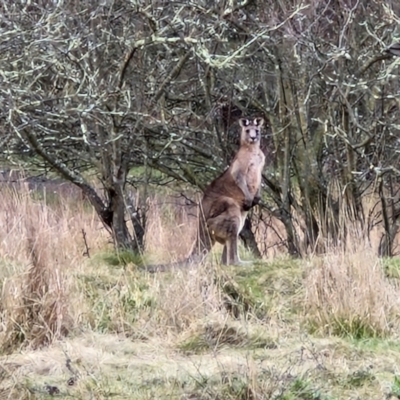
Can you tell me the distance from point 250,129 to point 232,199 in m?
0.87

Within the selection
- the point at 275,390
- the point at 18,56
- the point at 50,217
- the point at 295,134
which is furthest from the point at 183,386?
the point at 295,134

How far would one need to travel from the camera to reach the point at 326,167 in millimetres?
9719

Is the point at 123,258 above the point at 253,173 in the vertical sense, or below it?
below

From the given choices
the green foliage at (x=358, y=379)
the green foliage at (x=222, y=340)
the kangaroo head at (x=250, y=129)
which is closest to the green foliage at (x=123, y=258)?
the kangaroo head at (x=250, y=129)

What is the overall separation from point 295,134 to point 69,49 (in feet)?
9.56

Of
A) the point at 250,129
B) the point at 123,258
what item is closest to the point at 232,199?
the point at 250,129

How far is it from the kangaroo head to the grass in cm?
224

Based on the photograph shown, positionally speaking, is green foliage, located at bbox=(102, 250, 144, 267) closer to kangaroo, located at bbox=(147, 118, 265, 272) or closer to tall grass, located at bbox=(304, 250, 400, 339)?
kangaroo, located at bbox=(147, 118, 265, 272)

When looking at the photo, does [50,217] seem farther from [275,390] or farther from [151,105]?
[275,390]

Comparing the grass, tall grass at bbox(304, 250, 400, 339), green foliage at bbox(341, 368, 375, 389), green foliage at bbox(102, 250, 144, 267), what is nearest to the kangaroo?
green foliage at bbox(102, 250, 144, 267)

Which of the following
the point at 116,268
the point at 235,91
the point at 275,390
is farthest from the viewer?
the point at 235,91

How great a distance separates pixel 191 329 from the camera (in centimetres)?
571

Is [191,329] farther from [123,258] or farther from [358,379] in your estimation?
[123,258]

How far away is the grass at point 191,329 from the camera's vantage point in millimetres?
4910
